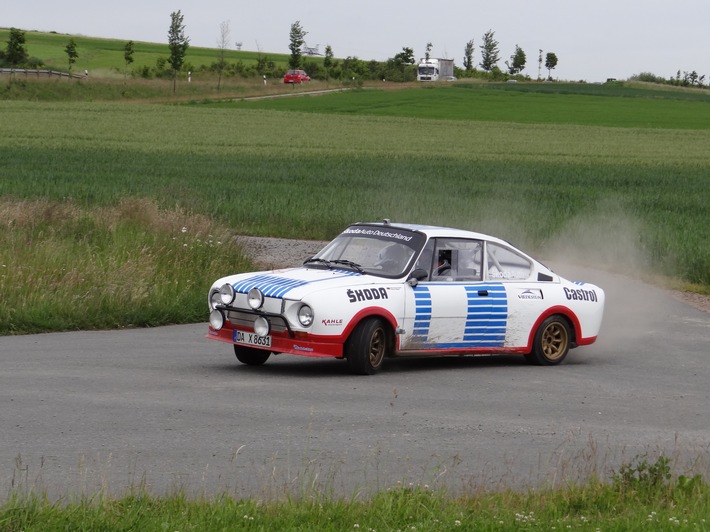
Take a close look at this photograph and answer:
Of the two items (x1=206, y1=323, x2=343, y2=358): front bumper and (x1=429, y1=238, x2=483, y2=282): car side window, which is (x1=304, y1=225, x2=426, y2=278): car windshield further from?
(x1=206, y1=323, x2=343, y2=358): front bumper

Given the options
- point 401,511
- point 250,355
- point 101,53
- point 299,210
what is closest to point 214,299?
point 250,355

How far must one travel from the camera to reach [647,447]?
A: 9.18 m

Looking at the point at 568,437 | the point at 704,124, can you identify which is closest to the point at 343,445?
the point at 568,437

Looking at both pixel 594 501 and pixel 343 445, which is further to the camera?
pixel 343 445

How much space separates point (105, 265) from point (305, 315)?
6900 millimetres

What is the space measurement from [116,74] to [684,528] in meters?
124

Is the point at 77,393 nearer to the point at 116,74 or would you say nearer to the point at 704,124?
the point at 704,124

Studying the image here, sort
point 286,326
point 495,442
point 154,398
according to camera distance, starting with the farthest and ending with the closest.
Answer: point 286,326 → point 154,398 → point 495,442

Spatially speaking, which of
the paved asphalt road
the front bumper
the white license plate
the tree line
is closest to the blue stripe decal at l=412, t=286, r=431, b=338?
the paved asphalt road

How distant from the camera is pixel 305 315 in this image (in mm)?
11406

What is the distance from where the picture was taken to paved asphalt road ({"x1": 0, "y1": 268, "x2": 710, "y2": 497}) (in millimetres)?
7730

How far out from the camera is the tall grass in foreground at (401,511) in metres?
6.14

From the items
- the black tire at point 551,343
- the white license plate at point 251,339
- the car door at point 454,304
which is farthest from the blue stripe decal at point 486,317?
the white license plate at point 251,339

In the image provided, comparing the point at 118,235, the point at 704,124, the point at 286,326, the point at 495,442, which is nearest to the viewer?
the point at 495,442
